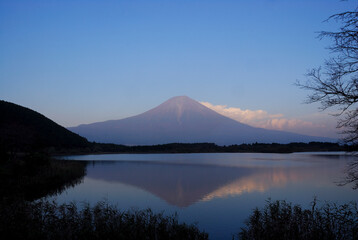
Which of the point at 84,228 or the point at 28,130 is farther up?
the point at 28,130

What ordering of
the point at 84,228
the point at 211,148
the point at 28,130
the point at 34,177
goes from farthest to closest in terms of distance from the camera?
the point at 211,148 → the point at 28,130 → the point at 34,177 → the point at 84,228

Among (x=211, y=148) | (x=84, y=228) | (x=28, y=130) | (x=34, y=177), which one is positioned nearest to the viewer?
(x=84, y=228)

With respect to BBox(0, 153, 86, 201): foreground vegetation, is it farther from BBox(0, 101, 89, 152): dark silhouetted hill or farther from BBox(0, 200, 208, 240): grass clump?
BBox(0, 101, 89, 152): dark silhouetted hill

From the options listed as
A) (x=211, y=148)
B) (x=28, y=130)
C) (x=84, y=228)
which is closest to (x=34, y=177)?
(x=84, y=228)

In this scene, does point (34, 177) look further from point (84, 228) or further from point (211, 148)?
point (211, 148)

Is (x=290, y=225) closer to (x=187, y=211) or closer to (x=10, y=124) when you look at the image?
(x=187, y=211)

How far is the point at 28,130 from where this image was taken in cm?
4894

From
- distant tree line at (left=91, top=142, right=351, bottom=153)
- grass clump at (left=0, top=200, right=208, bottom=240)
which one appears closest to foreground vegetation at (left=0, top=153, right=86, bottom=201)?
grass clump at (left=0, top=200, right=208, bottom=240)

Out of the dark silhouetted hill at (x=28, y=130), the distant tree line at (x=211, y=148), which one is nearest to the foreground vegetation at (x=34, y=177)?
the dark silhouetted hill at (x=28, y=130)

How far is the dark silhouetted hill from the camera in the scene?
41094 millimetres

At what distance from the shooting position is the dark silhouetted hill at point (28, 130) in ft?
135

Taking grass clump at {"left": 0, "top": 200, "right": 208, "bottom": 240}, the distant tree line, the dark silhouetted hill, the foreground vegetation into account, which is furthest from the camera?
the distant tree line

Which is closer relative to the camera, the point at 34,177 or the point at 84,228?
the point at 84,228

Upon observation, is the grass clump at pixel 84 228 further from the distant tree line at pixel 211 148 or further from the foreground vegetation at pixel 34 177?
the distant tree line at pixel 211 148
